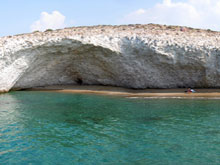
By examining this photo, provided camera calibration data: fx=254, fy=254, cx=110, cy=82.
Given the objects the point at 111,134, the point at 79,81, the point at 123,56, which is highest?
the point at 123,56

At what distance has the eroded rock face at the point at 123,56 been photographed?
3123cm

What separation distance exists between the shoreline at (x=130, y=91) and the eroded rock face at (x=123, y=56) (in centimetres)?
161

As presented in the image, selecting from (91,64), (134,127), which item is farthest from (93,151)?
(91,64)

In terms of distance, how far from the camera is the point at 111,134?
14141mm

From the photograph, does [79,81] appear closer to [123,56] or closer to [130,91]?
[130,91]

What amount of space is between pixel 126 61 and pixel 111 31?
185 inches

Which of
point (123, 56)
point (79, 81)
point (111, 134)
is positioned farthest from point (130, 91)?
point (111, 134)

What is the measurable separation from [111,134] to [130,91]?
64.9 feet

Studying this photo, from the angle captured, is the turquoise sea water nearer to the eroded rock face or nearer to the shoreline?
the shoreline

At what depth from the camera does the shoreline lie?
29219mm

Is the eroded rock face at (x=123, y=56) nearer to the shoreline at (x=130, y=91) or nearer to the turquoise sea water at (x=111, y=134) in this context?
the shoreline at (x=130, y=91)

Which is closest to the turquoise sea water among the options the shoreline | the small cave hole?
the shoreline

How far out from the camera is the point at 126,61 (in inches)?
1303

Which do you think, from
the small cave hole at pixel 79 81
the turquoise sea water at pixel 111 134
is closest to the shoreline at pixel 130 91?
the small cave hole at pixel 79 81
